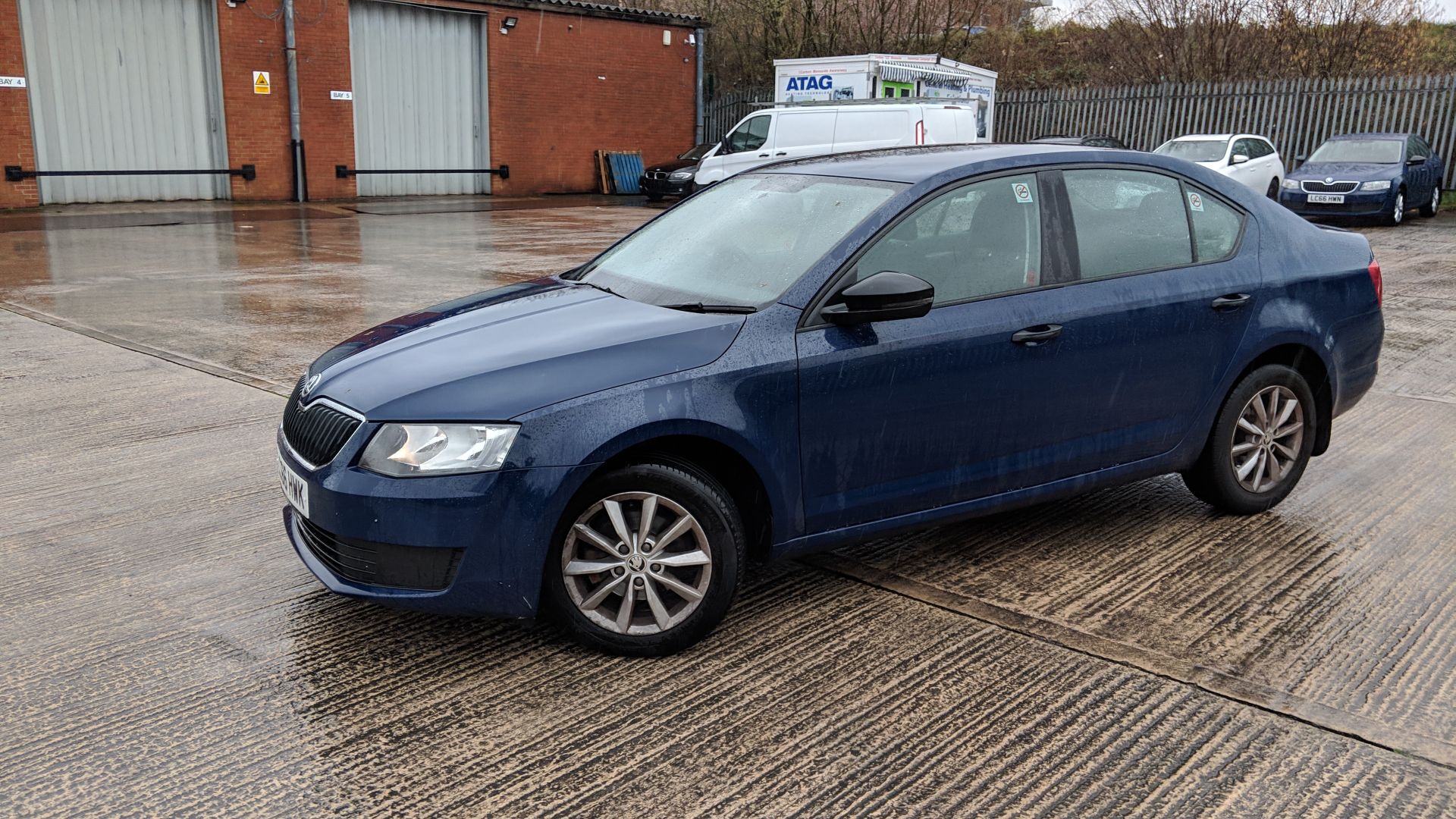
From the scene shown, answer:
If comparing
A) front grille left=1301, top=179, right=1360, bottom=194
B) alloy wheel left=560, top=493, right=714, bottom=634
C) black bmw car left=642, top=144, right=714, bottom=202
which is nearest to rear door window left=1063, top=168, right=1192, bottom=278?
alloy wheel left=560, top=493, right=714, bottom=634

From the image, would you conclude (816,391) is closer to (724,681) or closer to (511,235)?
(724,681)

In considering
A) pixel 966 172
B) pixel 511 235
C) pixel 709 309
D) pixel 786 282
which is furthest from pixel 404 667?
pixel 511 235

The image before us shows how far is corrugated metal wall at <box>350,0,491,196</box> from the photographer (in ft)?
81.3

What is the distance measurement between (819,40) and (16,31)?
19343 mm

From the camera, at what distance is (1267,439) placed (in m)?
4.80

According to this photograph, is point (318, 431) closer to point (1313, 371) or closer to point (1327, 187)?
point (1313, 371)

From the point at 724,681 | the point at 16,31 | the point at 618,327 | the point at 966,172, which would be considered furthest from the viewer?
the point at 16,31

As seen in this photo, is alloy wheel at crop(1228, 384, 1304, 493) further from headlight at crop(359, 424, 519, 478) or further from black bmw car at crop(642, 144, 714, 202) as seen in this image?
black bmw car at crop(642, 144, 714, 202)

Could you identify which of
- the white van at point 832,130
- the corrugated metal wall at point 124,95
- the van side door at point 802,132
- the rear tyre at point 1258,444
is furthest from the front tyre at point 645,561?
the corrugated metal wall at point 124,95

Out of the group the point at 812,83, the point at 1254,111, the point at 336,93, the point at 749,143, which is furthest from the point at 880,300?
the point at 1254,111

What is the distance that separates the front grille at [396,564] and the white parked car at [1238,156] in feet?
61.6

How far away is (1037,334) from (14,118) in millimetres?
21560

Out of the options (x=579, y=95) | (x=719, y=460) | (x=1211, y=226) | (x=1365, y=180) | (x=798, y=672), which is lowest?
(x=798, y=672)

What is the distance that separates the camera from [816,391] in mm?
3648
